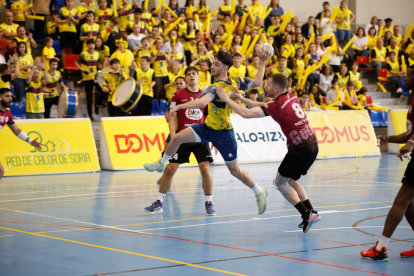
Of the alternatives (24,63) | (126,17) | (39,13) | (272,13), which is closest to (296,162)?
(24,63)

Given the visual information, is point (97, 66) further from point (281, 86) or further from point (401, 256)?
point (401, 256)

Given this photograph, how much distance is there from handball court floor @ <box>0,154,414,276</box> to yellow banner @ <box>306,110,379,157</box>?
715 centimetres

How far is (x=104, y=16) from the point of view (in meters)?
22.4

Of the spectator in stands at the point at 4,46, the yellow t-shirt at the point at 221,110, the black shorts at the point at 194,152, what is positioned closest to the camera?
the yellow t-shirt at the point at 221,110

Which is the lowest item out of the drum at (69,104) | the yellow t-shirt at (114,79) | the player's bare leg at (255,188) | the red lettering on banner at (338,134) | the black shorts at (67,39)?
the red lettering on banner at (338,134)

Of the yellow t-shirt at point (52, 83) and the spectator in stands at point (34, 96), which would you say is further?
the yellow t-shirt at point (52, 83)

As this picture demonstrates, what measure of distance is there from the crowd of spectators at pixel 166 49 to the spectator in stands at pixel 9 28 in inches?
1.3

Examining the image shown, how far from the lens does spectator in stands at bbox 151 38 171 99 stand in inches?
833

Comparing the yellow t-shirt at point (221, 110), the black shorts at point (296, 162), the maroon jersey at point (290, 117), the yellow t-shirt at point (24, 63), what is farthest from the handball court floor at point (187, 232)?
the yellow t-shirt at point (24, 63)

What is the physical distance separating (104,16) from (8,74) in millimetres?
6589

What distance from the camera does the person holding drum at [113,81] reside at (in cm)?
1962

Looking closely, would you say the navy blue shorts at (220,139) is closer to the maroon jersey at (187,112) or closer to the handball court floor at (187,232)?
the handball court floor at (187,232)

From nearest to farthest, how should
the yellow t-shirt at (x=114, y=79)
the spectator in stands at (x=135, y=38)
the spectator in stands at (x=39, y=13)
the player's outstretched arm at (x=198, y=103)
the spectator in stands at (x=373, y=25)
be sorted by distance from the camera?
the player's outstretched arm at (x=198, y=103) → the yellow t-shirt at (x=114, y=79) → the spectator in stands at (x=135, y=38) → the spectator in stands at (x=39, y=13) → the spectator in stands at (x=373, y=25)

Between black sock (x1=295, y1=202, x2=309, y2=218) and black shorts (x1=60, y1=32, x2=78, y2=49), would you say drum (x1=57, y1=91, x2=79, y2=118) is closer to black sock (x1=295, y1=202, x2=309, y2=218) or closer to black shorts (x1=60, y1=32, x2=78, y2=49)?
black shorts (x1=60, y1=32, x2=78, y2=49)
